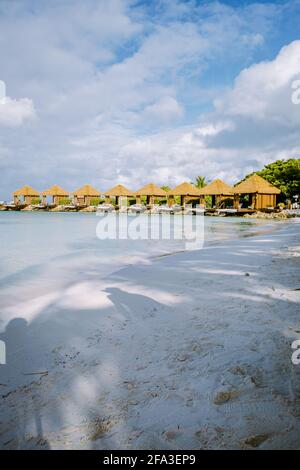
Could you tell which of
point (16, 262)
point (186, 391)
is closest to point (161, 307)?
point (186, 391)

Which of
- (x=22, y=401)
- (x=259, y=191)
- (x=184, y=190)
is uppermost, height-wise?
(x=184, y=190)

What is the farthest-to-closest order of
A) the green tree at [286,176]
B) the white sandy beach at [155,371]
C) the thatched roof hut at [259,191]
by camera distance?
the green tree at [286,176] → the thatched roof hut at [259,191] → the white sandy beach at [155,371]

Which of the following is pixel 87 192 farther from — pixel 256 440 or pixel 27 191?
pixel 256 440

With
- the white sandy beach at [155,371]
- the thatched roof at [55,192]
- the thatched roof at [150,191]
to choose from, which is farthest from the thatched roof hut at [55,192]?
the white sandy beach at [155,371]

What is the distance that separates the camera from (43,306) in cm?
386

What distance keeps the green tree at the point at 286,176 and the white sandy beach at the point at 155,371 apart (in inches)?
1308

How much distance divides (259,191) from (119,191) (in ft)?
66.7

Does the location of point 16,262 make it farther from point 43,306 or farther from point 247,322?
point 247,322

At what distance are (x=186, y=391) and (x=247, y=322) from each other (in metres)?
1.27

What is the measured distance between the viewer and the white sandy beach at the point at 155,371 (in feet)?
4.99

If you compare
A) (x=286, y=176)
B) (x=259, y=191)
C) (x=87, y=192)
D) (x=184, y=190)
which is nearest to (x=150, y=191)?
(x=184, y=190)

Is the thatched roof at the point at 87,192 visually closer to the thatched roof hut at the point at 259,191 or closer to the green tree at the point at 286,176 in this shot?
the thatched roof hut at the point at 259,191

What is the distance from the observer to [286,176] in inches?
1341

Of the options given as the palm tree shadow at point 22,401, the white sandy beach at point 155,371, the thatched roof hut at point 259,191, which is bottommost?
the palm tree shadow at point 22,401
